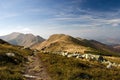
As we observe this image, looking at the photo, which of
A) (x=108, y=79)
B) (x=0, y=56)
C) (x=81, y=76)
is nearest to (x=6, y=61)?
(x=0, y=56)

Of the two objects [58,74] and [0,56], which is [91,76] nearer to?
[58,74]

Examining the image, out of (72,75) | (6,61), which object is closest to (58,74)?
(72,75)

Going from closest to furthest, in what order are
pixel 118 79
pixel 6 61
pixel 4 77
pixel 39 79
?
1. pixel 4 77
2. pixel 39 79
3. pixel 118 79
4. pixel 6 61

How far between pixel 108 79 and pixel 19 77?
42.0 ft

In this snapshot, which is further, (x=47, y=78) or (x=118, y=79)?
(x=118, y=79)

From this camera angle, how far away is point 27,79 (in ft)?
85.4

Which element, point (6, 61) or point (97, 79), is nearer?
point (97, 79)

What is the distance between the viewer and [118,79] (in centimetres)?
3136

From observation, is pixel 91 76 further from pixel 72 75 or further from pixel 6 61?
pixel 6 61

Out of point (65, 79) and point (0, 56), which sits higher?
point (0, 56)

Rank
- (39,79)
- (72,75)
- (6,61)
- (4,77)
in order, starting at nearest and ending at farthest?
(4,77) → (39,79) → (72,75) → (6,61)


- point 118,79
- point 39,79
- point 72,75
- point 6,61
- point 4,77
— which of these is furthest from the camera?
point 6,61

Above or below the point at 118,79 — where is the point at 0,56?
above

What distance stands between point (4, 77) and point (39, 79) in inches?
179
